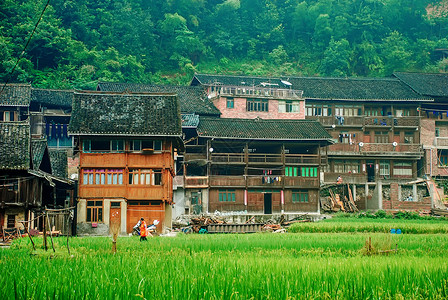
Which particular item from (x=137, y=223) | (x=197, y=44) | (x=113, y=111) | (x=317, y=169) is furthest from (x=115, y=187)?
(x=197, y=44)

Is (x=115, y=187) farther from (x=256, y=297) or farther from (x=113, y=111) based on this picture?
(x=256, y=297)

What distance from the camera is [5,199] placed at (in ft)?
85.1

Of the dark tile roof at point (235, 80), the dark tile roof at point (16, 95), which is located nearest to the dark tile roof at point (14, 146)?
the dark tile roof at point (16, 95)

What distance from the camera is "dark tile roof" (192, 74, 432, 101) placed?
4522 centimetres

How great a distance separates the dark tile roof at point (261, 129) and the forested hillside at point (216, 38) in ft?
41.8

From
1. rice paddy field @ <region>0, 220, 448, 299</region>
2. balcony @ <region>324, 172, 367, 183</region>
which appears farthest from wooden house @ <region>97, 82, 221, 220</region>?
rice paddy field @ <region>0, 220, 448, 299</region>

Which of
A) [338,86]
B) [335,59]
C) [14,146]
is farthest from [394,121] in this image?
[14,146]

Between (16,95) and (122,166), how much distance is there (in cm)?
1273

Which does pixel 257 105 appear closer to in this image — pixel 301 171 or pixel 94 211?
pixel 301 171

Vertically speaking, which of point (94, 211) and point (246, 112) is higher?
point (246, 112)

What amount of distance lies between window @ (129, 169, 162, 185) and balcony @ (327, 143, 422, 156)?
17319mm

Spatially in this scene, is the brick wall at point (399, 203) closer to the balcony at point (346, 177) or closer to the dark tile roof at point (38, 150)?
the balcony at point (346, 177)

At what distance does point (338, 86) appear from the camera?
1837 inches

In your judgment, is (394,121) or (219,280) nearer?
(219,280)
